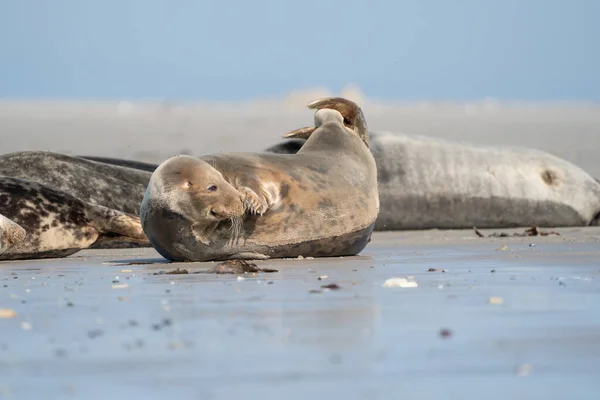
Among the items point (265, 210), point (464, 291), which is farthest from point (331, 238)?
point (464, 291)

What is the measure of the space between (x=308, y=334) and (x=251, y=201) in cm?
292

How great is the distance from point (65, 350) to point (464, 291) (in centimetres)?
176

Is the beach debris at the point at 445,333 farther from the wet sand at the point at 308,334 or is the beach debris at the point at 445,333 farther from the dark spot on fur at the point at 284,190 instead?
the dark spot on fur at the point at 284,190

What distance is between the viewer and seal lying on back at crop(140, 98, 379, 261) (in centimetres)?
611

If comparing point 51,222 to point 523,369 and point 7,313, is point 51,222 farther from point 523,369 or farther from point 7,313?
point 523,369

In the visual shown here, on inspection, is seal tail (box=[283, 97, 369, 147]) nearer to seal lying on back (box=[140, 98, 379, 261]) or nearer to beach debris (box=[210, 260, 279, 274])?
seal lying on back (box=[140, 98, 379, 261])

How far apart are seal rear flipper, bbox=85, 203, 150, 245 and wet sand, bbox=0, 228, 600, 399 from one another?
A: 82.4 inches

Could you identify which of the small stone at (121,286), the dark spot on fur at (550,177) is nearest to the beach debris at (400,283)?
the small stone at (121,286)

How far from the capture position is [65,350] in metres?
3.08

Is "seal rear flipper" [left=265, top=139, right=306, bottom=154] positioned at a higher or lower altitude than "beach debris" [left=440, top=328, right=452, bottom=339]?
higher

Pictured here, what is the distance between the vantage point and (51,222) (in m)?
7.55

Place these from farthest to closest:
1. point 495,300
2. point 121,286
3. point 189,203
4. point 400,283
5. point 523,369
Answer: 1. point 189,203
2. point 121,286
3. point 400,283
4. point 495,300
5. point 523,369

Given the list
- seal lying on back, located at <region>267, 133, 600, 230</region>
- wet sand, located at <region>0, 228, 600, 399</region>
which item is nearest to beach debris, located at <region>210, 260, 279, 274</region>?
wet sand, located at <region>0, 228, 600, 399</region>

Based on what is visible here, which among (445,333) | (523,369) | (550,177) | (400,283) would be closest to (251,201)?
(400,283)
